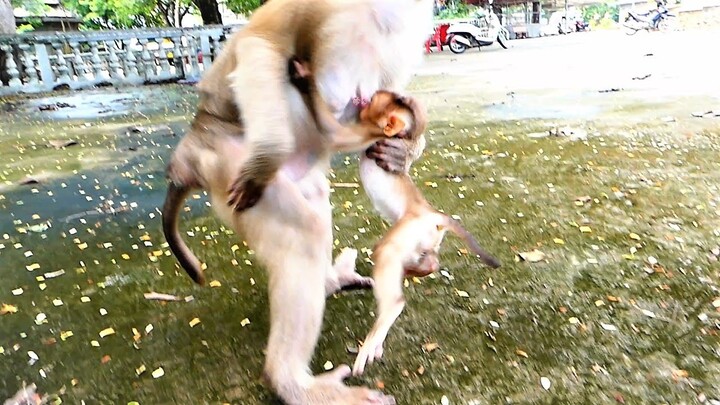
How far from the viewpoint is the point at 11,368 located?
76.6 inches

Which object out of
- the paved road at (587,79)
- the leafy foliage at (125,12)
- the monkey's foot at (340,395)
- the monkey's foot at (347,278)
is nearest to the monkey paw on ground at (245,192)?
the monkey's foot at (340,395)

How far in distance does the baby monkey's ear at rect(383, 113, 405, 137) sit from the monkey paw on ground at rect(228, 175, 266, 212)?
0.41 metres

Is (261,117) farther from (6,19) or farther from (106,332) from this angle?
(6,19)

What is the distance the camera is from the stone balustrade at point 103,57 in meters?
9.93

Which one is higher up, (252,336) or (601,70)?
(252,336)

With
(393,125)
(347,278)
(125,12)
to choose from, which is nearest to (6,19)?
(125,12)

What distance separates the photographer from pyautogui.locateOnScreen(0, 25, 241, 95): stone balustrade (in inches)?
391

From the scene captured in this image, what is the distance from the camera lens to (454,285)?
235 centimetres

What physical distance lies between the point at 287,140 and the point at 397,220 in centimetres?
57

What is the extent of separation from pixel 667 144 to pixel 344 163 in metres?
2.14

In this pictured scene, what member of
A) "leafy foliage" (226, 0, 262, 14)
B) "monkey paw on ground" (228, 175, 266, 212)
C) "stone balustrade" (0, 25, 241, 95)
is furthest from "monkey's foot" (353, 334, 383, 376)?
"leafy foliage" (226, 0, 262, 14)

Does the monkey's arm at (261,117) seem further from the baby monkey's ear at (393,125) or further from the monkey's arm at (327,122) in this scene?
the baby monkey's ear at (393,125)

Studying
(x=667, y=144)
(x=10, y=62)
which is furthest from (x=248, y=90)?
(x=10, y=62)

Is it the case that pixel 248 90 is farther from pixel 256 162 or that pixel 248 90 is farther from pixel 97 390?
pixel 97 390
